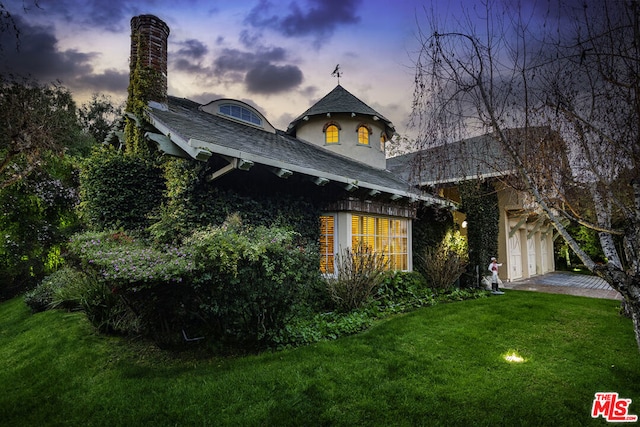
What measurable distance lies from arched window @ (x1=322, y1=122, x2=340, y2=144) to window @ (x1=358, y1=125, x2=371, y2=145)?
856mm

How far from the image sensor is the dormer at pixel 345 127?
38.1 feet

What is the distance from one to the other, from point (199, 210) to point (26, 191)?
11160 millimetres

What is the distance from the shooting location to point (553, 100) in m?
2.93

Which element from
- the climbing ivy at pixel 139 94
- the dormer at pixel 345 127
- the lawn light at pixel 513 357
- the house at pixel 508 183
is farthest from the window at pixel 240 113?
the lawn light at pixel 513 357

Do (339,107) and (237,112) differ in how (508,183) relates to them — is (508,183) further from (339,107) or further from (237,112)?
(339,107)

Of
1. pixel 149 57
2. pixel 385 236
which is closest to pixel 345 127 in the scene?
pixel 385 236

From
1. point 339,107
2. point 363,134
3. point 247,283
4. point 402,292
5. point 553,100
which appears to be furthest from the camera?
point 363,134

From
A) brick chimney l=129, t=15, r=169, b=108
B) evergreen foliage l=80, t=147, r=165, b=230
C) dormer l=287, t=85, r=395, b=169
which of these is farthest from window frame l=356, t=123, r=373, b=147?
evergreen foliage l=80, t=147, r=165, b=230

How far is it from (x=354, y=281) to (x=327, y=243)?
1.54m

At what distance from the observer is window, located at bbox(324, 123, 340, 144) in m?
11.8

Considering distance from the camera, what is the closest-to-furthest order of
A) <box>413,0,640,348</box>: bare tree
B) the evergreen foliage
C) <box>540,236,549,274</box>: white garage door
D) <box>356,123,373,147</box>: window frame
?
<box>413,0,640,348</box>: bare tree
the evergreen foliage
<box>356,123,373,147</box>: window frame
<box>540,236,549,274</box>: white garage door

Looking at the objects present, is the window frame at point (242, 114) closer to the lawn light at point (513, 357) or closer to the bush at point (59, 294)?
the bush at point (59, 294)

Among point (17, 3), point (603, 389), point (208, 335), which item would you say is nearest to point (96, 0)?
point (17, 3)

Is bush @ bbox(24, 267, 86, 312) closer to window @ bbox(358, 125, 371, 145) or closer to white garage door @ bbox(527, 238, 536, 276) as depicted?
window @ bbox(358, 125, 371, 145)
